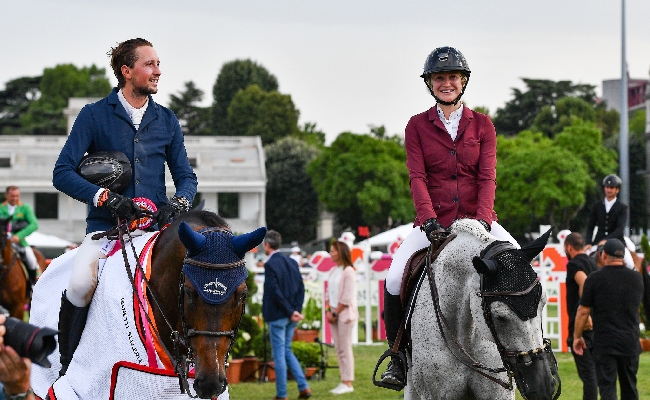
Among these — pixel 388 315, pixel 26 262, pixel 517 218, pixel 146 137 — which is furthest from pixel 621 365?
pixel 517 218

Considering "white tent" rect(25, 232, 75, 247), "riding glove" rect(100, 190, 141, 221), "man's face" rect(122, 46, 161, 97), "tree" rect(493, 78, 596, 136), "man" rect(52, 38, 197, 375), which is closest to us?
"riding glove" rect(100, 190, 141, 221)

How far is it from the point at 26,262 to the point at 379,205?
63.2 metres

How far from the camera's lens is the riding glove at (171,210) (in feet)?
20.4

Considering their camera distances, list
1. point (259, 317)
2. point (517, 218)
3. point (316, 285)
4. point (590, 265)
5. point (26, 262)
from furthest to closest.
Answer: point (517, 218) → point (316, 285) → point (26, 262) → point (259, 317) → point (590, 265)

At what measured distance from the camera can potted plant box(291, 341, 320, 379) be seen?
15.5 meters

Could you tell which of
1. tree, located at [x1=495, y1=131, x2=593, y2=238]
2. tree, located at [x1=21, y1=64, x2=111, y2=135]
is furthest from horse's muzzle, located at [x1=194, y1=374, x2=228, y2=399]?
tree, located at [x1=21, y1=64, x2=111, y2=135]

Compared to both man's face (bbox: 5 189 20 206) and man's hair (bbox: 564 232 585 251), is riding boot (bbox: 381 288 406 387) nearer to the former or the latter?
man's hair (bbox: 564 232 585 251)

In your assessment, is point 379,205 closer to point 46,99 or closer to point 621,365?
point 46,99

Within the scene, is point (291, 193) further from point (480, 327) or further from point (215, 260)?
point (215, 260)

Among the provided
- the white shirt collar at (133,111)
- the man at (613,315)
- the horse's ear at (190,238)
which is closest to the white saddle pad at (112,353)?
the horse's ear at (190,238)

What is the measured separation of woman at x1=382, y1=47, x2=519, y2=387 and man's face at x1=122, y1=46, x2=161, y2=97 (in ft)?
5.64

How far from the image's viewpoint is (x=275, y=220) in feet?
282

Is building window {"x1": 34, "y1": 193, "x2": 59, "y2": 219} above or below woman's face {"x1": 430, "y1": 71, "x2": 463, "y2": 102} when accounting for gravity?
below

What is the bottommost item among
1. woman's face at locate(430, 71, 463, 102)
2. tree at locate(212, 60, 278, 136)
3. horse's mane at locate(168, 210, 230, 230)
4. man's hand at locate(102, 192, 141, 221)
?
horse's mane at locate(168, 210, 230, 230)
